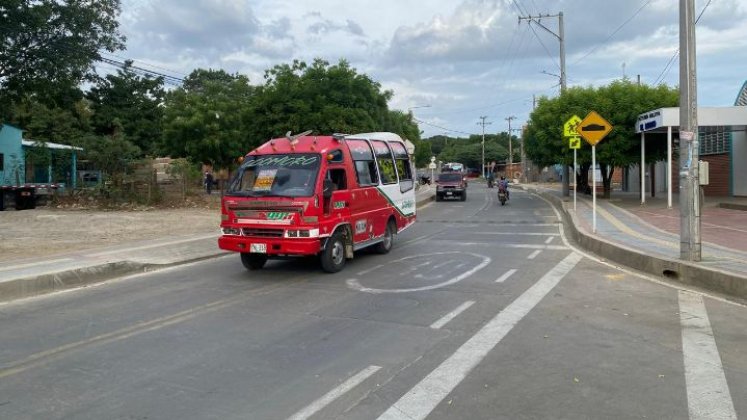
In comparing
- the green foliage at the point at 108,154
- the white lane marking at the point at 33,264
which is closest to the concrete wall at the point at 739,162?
the green foliage at the point at 108,154

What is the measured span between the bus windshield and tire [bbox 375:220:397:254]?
321 cm

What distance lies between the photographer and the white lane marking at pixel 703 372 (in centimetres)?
458

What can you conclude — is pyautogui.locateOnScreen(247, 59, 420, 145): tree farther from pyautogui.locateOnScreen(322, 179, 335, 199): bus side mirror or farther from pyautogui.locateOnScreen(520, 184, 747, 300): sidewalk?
pyautogui.locateOnScreen(322, 179, 335, 199): bus side mirror

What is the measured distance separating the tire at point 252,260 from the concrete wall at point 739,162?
2472 cm

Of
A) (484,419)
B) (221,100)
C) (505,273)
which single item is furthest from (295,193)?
(221,100)

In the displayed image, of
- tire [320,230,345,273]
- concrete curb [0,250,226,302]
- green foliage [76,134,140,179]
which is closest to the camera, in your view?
concrete curb [0,250,226,302]

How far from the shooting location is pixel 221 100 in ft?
112

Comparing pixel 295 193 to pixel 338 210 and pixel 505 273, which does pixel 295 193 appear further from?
pixel 505 273

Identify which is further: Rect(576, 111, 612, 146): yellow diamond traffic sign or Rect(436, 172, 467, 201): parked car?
Rect(436, 172, 467, 201): parked car

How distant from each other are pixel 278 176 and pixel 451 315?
4711 mm

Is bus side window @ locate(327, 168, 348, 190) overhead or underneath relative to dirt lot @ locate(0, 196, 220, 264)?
overhead

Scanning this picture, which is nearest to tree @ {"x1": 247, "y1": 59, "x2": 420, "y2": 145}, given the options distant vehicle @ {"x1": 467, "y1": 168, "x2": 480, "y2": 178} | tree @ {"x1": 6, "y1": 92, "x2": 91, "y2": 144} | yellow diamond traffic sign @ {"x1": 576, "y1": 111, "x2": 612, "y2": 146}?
yellow diamond traffic sign @ {"x1": 576, "y1": 111, "x2": 612, "y2": 146}

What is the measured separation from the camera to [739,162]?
2809 cm

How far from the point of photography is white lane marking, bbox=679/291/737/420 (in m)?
4.58
